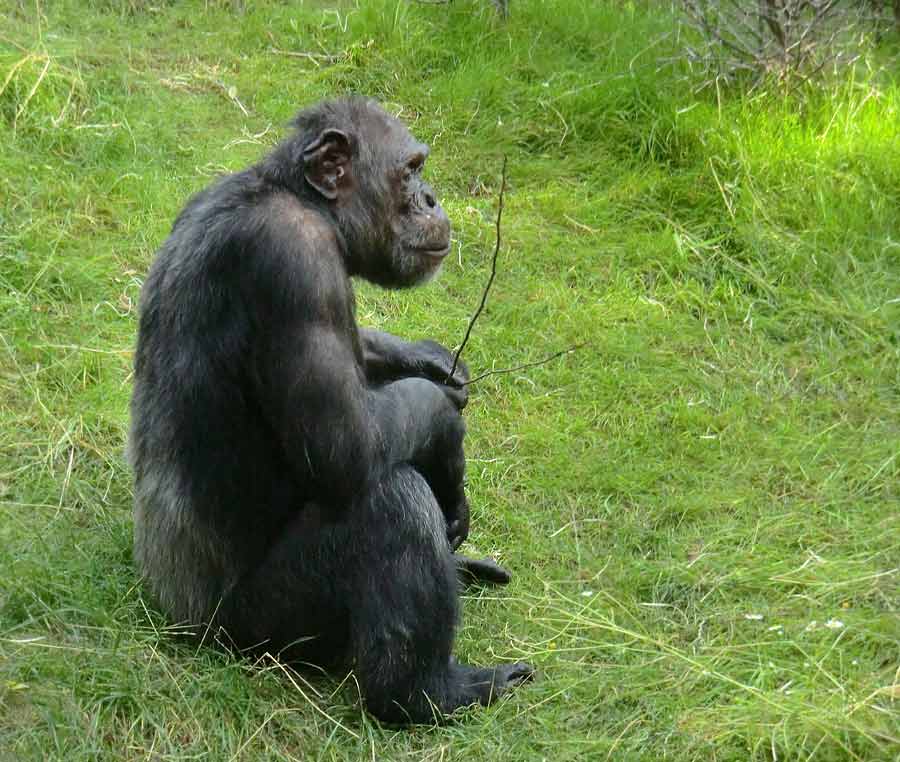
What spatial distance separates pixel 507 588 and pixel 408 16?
4.91m

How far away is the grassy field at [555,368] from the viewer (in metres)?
4.22

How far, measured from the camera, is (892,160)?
7.43m

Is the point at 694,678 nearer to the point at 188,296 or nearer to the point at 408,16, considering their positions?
the point at 188,296

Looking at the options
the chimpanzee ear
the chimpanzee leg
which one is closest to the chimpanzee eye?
the chimpanzee ear

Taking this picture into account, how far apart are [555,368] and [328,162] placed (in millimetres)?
2401

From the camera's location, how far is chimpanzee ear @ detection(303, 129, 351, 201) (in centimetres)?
439

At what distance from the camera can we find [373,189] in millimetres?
4523

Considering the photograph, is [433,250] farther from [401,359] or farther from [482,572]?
→ [482,572]

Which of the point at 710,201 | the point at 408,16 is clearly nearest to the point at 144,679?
the point at 710,201

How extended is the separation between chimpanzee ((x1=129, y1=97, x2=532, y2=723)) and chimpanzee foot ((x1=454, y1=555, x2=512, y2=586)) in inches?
24.6

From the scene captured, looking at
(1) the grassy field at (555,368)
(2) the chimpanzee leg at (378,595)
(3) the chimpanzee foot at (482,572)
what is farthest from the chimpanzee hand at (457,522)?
(2) the chimpanzee leg at (378,595)

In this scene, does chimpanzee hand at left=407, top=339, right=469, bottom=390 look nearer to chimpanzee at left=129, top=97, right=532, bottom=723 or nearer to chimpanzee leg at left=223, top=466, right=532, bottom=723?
chimpanzee at left=129, top=97, right=532, bottom=723

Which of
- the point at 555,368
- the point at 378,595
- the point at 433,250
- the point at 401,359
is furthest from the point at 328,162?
the point at 555,368

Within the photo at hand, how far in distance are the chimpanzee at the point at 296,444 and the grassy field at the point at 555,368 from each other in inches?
7.4
